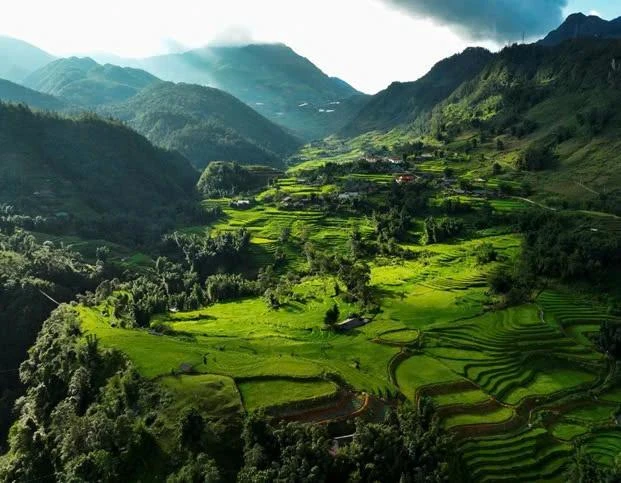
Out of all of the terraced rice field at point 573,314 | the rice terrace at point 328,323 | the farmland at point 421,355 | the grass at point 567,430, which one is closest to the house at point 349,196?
the rice terrace at point 328,323

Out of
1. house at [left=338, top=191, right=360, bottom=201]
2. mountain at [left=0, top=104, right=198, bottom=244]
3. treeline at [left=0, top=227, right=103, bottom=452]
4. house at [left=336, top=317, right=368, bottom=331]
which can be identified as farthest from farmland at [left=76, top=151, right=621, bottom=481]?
mountain at [left=0, top=104, right=198, bottom=244]

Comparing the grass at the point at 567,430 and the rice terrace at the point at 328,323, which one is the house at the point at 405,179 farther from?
the grass at the point at 567,430

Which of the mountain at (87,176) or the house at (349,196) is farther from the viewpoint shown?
the mountain at (87,176)

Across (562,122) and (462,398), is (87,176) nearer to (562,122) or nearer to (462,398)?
(462,398)

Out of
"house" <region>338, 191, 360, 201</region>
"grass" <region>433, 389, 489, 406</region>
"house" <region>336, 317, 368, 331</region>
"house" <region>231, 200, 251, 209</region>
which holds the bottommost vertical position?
"grass" <region>433, 389, 489, 406</region>

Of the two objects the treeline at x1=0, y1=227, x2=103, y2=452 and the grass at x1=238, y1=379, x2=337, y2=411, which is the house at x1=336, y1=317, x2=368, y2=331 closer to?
the grass at x1=238, y1=379, x2=337, y2=411

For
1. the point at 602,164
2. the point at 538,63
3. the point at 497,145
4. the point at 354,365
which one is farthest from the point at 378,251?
the point at 538,63
